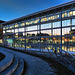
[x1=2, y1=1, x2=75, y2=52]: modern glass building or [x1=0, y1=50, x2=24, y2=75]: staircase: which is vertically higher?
[x1=2, y1=1, x2=75, y2=52]: modern glass building

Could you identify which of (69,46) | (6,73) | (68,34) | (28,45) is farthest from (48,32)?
(6,73)

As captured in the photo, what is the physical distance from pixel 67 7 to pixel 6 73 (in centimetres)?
1662

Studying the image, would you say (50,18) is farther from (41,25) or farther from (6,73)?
(6,73)

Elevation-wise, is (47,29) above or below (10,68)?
above

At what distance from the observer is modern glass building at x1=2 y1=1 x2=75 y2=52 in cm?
1550

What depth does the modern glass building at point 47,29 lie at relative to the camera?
1550 cm

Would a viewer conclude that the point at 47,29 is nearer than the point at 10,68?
No

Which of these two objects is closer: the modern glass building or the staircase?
the staircase

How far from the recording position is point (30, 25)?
21516 mm

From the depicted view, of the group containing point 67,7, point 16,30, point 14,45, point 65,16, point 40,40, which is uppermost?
point 67,7

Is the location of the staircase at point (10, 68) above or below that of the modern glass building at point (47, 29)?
below

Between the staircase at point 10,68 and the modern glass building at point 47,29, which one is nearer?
the staircase at point 10,68

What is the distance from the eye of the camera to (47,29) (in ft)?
62.1

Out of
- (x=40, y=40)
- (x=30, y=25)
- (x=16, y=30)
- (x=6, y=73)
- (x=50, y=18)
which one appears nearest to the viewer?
(x=6, y=73)
